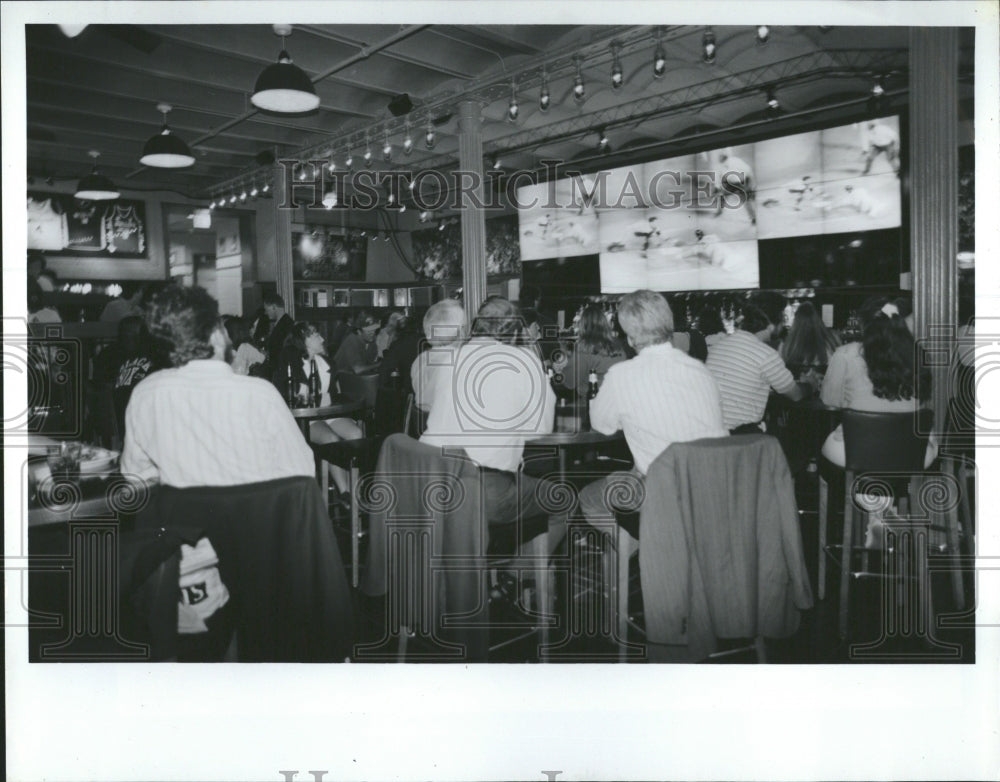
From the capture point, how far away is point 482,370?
8.59 ft

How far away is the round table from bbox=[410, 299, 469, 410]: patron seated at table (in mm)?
502

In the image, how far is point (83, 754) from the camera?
2.46 m

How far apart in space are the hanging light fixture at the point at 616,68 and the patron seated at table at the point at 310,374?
6.14 ft

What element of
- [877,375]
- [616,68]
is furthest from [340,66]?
[877,375]

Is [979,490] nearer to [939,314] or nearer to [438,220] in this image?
[939,314]

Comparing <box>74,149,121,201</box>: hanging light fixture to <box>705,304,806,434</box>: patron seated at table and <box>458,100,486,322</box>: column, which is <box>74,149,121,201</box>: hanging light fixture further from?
<box>705,304,806,434</box>: patron seated at table

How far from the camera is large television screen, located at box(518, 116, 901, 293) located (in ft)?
8.79

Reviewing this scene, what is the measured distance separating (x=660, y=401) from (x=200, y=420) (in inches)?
66.3

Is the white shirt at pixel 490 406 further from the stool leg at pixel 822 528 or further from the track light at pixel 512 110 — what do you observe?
the track light at pixel 512 110

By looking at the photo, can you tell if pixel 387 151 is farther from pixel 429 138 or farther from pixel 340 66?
pixel 340 66

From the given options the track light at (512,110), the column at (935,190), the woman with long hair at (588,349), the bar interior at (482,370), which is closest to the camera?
the bar interior at (482,370)

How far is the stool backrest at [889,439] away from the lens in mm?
2510

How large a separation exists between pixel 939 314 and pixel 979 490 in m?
0.67

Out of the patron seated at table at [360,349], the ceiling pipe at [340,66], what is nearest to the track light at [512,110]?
the ceiling pipe at [340,66]
